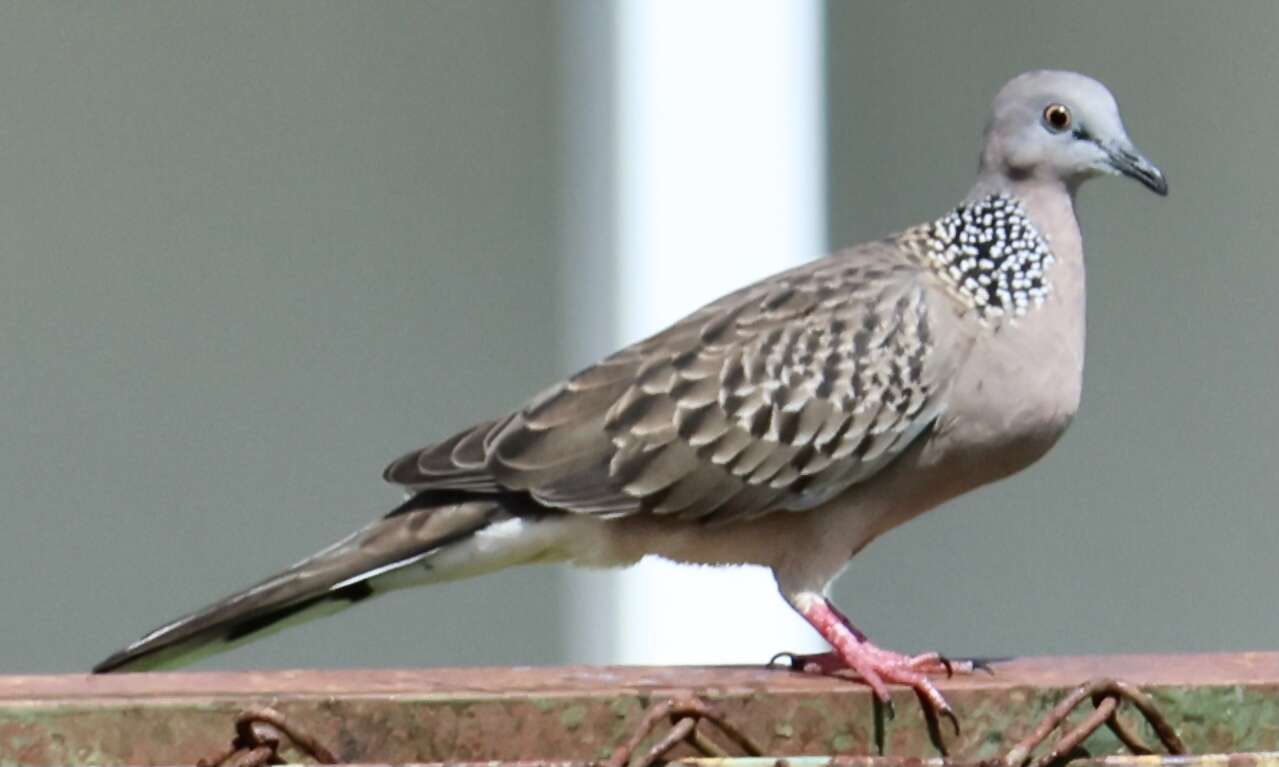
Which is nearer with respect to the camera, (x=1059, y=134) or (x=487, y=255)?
(x=1059, y=134)

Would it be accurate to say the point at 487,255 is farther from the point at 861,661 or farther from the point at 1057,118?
the point at 861,661

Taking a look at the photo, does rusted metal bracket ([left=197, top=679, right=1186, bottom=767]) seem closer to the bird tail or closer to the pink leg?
the pink leg

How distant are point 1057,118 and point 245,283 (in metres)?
1.54

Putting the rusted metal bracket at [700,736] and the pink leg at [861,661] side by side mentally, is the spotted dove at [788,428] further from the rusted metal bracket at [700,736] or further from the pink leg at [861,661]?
the rusted metal bracket at [700,736]

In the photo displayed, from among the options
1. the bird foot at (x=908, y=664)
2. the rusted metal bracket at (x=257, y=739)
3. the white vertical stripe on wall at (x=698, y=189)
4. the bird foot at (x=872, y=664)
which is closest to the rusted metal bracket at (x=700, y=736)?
the rusted metal bracket at (x=257, y=739)

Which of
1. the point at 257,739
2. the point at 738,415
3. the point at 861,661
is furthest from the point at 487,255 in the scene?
the point at 257,739

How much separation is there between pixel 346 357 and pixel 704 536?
1180mm

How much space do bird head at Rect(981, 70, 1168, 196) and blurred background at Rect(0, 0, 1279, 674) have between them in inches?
29.4

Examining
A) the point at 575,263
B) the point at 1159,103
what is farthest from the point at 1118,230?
the point at 575,263

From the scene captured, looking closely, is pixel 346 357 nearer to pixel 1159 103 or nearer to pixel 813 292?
pixel 813 292

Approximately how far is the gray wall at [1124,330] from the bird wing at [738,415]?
3.68ft

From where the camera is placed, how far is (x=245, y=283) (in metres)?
4.03

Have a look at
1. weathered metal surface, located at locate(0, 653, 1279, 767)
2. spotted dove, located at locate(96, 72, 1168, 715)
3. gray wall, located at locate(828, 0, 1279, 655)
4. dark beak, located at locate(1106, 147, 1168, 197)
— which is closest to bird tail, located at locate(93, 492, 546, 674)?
spotted dove, located at locate(96, 72, 1168, 715)

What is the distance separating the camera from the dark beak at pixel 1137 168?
10.4 feet
